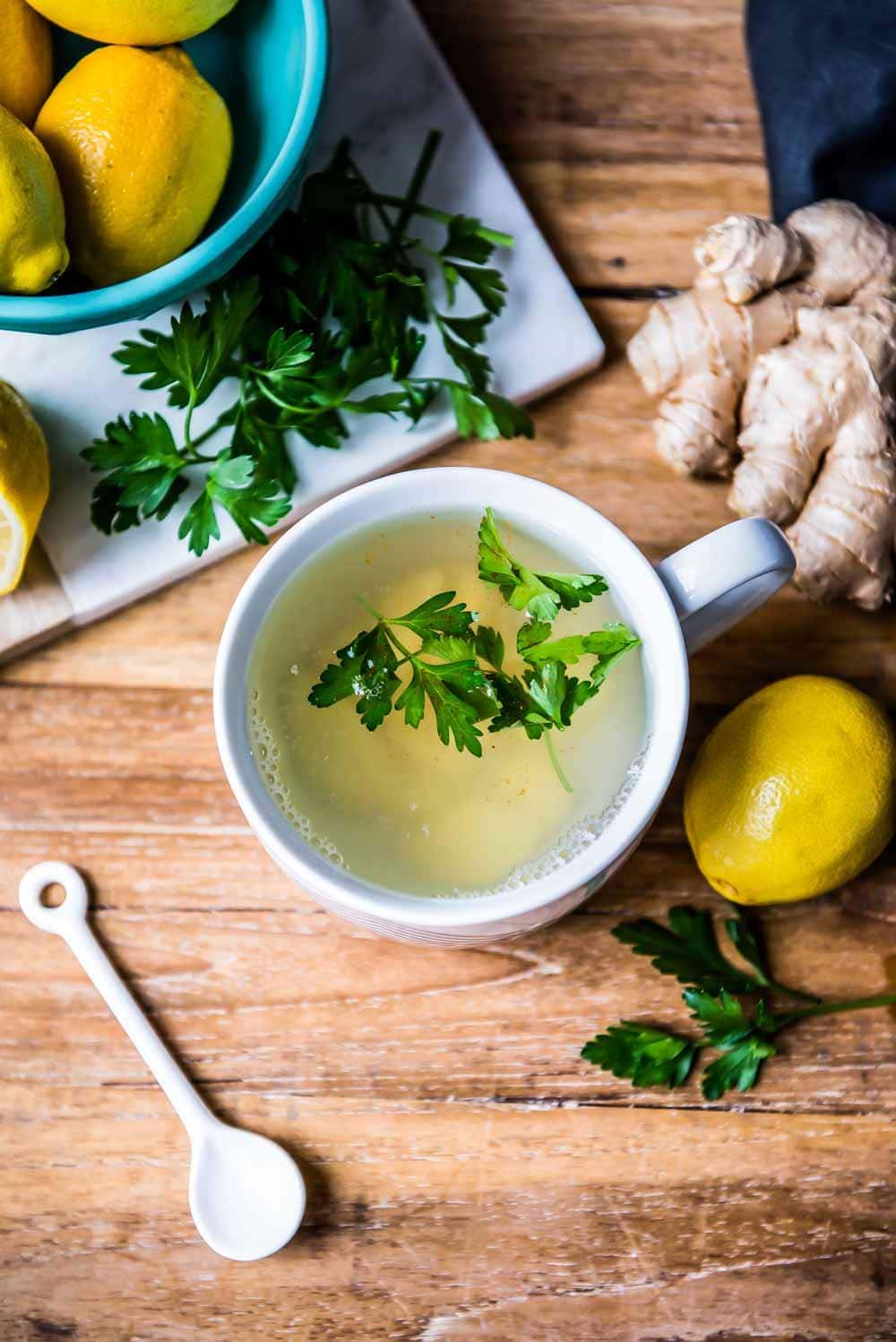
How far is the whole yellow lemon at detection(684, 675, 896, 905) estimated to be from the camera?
91cm

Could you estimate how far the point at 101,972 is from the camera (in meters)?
0.99

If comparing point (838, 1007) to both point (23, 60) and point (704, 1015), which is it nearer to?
point (704, 1015)

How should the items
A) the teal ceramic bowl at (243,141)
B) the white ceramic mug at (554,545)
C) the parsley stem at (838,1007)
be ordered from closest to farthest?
the white ceramic mug at (554,545) → the teal ceramic bowl at (243,141) → the parsley stem at (838,1007)

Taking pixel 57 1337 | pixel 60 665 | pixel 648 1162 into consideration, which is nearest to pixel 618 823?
pixel 648 1162

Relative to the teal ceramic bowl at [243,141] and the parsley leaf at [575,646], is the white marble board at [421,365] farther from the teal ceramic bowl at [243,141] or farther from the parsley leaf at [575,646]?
the parsley leaf at [575,646]

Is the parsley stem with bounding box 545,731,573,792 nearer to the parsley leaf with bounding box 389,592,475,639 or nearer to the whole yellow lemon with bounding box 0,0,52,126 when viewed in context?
the parsley leaf with bounding box 389,592,475,639

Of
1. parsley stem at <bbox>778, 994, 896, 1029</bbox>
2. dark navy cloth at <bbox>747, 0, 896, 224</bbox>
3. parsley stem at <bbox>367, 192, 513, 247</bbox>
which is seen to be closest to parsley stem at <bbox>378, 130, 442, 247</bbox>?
parsley stem at <bbox>367, 192, 513, 247</bbox>

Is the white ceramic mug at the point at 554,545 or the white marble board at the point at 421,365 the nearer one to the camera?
the white ceramic mug at the point at 554,545

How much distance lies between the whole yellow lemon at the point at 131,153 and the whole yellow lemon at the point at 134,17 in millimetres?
11

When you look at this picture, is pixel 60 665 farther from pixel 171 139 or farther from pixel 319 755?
pixel 171 139

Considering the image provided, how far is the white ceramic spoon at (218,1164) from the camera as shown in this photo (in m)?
0.96

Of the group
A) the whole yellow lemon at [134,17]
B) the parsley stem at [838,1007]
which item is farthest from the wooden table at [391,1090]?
the whole yellow lemon at [134,17]

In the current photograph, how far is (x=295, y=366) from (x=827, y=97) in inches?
19.7

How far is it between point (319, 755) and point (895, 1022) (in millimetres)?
533
